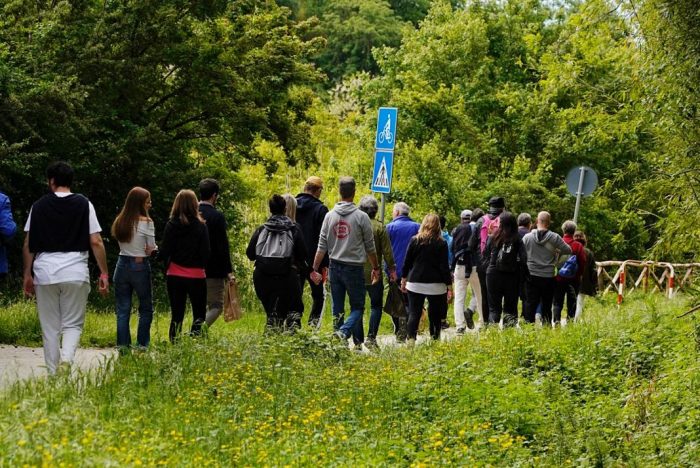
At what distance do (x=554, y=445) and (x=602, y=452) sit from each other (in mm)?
398

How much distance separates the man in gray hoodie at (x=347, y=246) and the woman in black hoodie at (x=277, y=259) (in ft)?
2.28

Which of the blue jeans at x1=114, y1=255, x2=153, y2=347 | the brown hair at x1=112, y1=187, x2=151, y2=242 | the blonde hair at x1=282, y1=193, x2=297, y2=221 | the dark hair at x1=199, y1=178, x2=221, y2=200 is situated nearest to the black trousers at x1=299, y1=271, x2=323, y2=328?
the blonde hair at x1=282, y1=193, x2=297, y2=221

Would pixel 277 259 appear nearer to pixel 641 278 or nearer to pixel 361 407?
pixel 361 407

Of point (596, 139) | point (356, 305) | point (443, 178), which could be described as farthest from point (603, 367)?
point (596, 139)

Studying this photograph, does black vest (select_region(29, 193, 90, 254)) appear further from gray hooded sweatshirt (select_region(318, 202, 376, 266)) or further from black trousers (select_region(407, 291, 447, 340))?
Answer: black trousers (select_region(407, 291, 447, 340))

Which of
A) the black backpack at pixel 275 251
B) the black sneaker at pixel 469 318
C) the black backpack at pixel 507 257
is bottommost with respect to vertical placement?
the black sneaker at pixel 469 318

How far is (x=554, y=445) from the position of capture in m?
8.68

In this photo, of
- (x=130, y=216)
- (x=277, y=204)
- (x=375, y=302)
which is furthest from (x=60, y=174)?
(x=375, y=302)

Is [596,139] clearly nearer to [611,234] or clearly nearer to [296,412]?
[611,234]

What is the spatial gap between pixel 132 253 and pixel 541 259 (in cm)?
702

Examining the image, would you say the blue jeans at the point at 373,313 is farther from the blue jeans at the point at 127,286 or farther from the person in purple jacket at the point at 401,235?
the blue jeans at the point at 127,286

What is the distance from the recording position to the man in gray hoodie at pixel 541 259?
16.1 m

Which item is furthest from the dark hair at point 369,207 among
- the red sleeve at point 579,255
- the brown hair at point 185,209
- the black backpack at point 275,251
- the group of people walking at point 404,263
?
the red sleeve at point 579,255

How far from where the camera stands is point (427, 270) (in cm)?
1370
